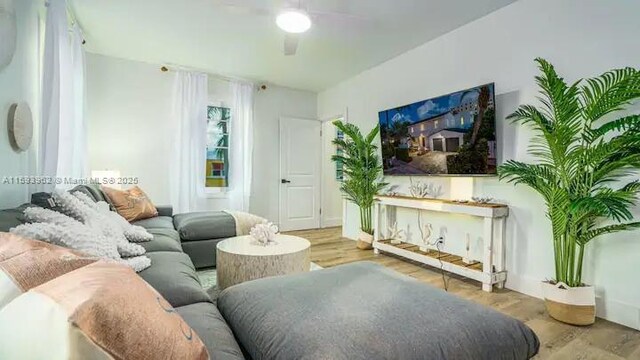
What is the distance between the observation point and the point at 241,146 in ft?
15.9

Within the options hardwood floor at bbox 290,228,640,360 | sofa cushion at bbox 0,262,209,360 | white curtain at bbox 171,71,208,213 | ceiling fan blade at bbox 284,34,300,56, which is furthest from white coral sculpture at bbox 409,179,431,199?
sofa cushion at bbox 0,262,209,360

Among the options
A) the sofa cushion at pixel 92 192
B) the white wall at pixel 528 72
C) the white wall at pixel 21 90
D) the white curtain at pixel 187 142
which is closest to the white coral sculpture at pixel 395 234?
the white wall at pixel 528 72

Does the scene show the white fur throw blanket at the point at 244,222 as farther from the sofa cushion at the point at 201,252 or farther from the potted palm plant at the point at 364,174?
the potted palm plant at the point at 364,174

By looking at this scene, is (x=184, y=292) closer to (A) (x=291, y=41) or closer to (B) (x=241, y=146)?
(A) (x=291, y=41)

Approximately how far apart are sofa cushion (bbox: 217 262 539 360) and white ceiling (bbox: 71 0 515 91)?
222 cm

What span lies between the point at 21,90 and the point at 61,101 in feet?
1.60

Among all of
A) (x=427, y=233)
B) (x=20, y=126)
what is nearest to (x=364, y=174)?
(x=427, y=233)

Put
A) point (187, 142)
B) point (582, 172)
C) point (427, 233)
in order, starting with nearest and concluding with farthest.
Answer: point (582, 172), point (427, 233), point (187, 142)

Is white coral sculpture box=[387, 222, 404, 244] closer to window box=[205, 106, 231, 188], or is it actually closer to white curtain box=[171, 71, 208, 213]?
window box=[205, 106, 231, 188]

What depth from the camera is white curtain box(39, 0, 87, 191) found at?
2.30m

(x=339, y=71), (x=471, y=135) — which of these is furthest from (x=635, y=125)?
(x=339, y=71)

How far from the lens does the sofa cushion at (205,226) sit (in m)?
3.02

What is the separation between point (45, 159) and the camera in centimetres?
231

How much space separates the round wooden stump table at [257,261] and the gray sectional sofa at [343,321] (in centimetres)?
65
